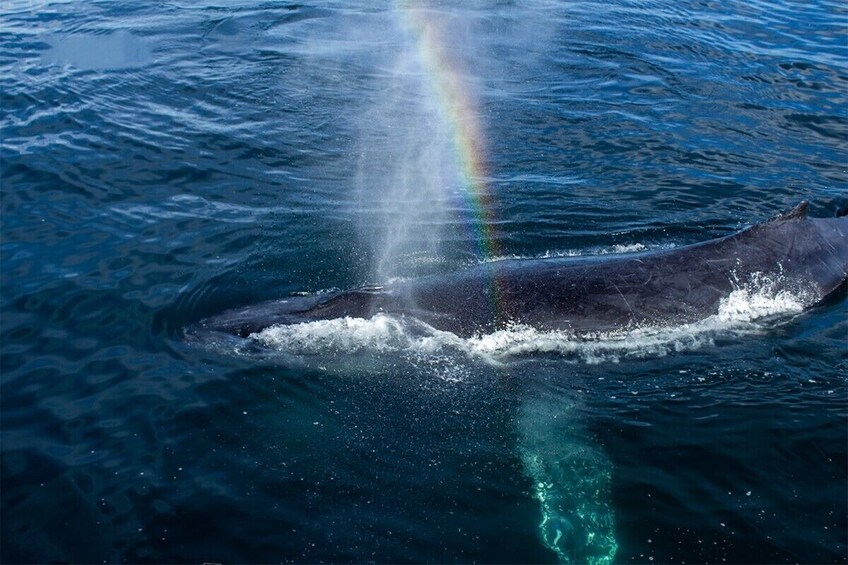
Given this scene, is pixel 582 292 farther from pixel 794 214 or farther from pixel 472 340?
pixel 794 214

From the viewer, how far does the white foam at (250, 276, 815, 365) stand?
1016 centimetres

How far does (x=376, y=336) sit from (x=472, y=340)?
1.27 meters

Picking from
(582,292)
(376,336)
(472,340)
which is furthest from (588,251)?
(376,336)

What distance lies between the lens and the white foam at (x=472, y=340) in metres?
10.2

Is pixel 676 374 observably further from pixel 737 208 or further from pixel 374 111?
pixel 374 111

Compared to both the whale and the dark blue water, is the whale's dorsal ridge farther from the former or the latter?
the dark blue water

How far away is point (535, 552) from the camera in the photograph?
24.3 ft

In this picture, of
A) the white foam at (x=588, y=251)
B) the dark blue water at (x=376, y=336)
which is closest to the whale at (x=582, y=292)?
the dark blue water at (x=376, y=336)

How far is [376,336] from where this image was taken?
10.3 metres

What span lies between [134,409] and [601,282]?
6281 mm

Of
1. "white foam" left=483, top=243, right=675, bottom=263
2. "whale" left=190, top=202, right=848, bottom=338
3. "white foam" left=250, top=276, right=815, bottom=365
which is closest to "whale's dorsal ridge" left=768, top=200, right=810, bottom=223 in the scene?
"whale" left=190, top=202, right=848, bottom=338

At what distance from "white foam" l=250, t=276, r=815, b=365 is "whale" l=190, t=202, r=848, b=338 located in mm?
103

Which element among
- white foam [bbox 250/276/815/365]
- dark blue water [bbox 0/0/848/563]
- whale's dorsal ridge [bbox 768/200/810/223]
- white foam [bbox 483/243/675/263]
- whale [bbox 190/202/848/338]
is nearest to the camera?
dark blue water [bbox 0/0/848/563]

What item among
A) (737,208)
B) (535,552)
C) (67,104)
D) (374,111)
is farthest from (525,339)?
(67,104)
